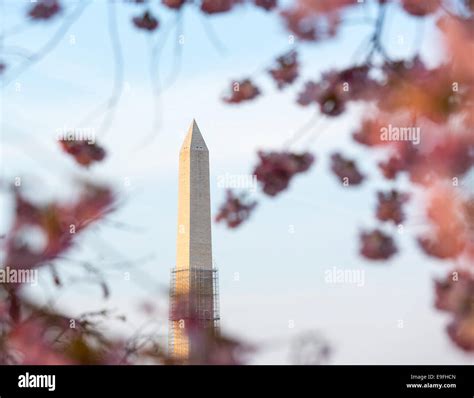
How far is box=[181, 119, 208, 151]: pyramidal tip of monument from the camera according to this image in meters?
11.5

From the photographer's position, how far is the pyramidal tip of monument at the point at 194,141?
11477 mm

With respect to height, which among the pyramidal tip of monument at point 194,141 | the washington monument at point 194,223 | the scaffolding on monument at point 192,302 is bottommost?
the scaffolding on monument at point 192,302

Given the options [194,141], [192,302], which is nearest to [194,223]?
[194,141]

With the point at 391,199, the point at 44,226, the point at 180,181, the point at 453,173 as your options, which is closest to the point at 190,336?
the point at 44,226

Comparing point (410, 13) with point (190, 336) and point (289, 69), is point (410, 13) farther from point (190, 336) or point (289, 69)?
point (190, 336)

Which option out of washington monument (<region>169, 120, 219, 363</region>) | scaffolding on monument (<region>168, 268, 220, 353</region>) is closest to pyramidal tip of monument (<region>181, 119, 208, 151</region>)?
washington monument (<region>169, 120, 219, 363</region>)

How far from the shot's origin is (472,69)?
196cm

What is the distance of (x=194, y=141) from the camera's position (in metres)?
11.6

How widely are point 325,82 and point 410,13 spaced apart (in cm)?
40

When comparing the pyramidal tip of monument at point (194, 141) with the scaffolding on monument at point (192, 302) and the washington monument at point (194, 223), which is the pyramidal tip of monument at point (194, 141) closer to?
the washington monument at point (194, 223)

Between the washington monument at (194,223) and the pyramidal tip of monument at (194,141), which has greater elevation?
the pyramidal tip of monument at (194,141)

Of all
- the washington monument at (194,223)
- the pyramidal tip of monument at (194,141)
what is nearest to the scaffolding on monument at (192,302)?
the washington monument at (194,223)

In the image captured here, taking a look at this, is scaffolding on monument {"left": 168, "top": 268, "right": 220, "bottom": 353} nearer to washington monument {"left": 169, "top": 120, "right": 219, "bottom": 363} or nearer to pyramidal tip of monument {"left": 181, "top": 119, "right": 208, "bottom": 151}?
washington monument {"left": 169, "top": 120, "right": 219, "bottom": 363}

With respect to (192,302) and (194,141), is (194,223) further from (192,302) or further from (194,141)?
(192,302)
